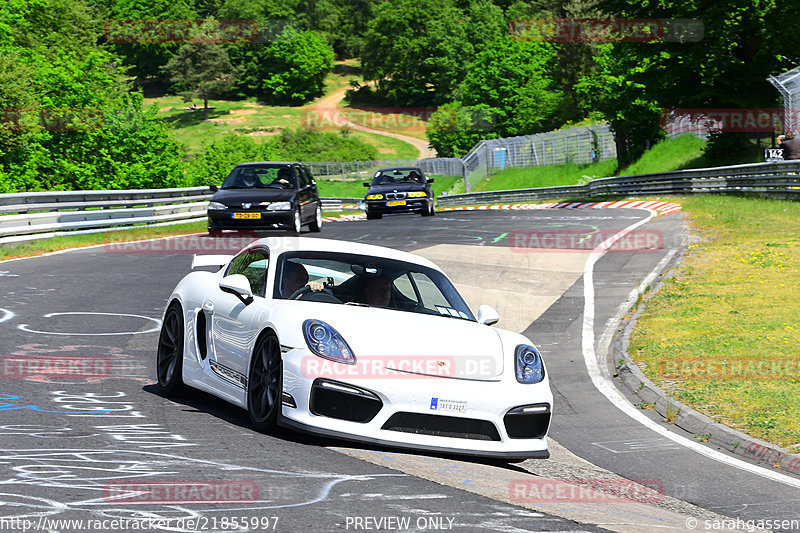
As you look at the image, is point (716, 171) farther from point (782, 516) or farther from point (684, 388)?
point (782, 516)

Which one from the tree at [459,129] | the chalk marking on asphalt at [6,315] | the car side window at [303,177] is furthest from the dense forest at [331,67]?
the chalk marking on asphalt at [6,315]

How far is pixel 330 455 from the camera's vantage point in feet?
20.6

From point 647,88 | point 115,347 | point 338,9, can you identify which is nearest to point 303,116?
point 338,9

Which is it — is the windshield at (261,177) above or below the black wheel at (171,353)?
above

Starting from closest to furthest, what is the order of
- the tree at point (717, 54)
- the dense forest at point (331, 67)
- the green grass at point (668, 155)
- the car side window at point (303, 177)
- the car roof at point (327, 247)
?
the car roof at point (327, 247) → the car side window at point (303, 177) → the tree at point (717, 54) → the dense forest at point (331, 67) → the green grass at point (668, 155)

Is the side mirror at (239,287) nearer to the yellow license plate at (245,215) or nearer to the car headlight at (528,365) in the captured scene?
the car headlight at (528,365)

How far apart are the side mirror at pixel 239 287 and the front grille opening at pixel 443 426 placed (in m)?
1.59

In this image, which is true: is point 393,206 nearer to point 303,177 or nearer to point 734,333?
point 303,177

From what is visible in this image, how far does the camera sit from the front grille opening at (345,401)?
6484mm

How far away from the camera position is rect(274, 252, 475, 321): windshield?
302 inches

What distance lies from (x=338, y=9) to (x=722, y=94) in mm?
154364

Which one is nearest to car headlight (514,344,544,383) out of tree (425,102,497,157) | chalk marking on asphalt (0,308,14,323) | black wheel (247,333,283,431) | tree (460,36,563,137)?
black wheel (247,333,283,431)

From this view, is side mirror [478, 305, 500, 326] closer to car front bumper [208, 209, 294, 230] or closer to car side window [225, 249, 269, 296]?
car side window [225, 249, 269, 296]

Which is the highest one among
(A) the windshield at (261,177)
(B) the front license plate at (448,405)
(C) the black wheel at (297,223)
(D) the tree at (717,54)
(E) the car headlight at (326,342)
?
(D) the tree at (717,54)
